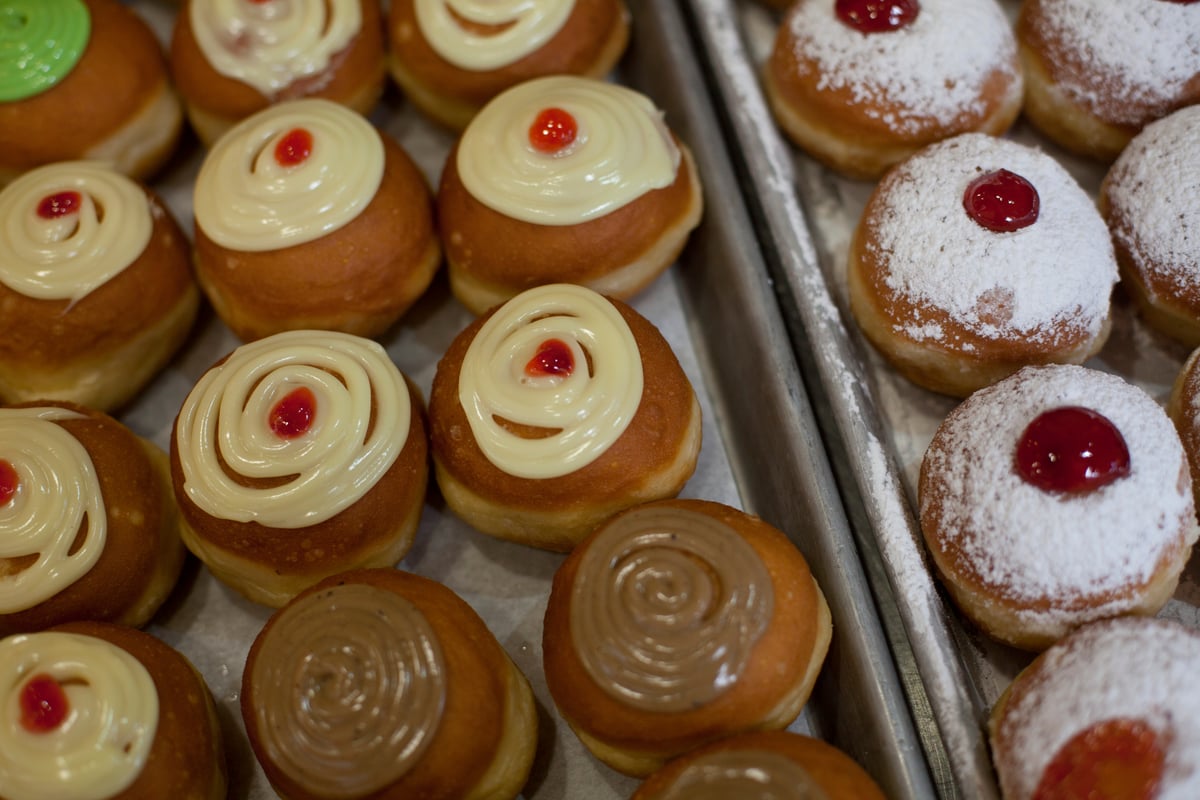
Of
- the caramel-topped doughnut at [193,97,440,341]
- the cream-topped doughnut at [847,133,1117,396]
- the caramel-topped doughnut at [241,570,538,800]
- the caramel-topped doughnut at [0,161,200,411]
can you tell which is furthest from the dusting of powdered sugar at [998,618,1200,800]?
the caramel-topped doughnut at [0,161,200,411]

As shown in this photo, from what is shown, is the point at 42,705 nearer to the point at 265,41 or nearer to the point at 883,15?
the point at 265,41

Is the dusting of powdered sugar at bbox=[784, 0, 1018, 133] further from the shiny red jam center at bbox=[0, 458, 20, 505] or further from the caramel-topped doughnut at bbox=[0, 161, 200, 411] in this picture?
the shiny red jam center at bbox=[0, 458, 20, 505]

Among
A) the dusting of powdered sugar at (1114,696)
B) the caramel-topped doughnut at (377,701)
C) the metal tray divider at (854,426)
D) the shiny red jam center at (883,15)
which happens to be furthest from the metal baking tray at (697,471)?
the shiny red jam center at (883,15)

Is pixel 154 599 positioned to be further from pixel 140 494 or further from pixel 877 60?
pixel 877 60

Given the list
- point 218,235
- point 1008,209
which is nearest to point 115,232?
point 218,235

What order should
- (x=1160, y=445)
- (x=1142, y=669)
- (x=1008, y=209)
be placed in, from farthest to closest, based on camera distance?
1. (x=1008, y=209)
2. (x=1160, y=445)
3. (x=1142, y=669)

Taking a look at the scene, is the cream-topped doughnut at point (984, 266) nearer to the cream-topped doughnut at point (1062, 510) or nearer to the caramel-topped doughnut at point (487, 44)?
the cream-topped doughnut at point (1062, 510)
